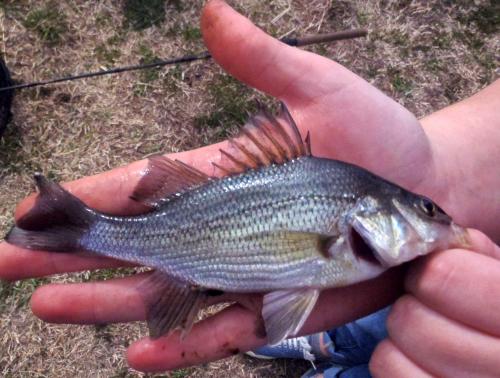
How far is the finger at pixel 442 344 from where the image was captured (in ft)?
6.68

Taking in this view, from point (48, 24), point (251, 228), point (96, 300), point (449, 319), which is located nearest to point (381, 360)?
point (449, 319)

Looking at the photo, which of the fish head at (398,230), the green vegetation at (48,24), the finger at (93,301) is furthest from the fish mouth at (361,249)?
the green vegetation at (48,24)

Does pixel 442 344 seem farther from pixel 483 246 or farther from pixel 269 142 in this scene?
pixel 269 142

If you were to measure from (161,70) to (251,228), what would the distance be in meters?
2.13

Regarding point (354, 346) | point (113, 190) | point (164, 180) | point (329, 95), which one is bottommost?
point (354, 346)

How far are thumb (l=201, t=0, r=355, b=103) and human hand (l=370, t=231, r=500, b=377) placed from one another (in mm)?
1093

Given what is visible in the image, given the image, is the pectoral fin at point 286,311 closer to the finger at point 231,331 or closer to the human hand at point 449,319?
the finger at point 231,331

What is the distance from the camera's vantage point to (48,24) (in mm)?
4066

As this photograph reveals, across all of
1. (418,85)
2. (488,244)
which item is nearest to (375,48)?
(418,85)

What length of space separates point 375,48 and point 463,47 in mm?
703

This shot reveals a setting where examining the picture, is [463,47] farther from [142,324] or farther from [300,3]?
[142,324]

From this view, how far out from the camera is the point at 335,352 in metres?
3.51

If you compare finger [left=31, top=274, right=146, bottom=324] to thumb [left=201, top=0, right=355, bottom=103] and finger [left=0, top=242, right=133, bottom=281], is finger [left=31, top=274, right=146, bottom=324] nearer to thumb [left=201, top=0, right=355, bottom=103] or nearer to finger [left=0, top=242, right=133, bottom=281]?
finger [left=0, top=242, right=133, bottom=281]

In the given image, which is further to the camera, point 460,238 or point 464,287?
point 460,238
